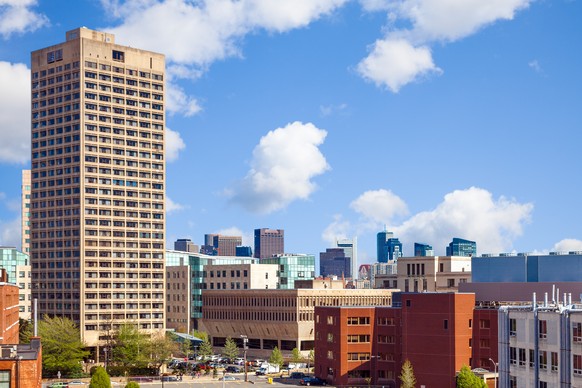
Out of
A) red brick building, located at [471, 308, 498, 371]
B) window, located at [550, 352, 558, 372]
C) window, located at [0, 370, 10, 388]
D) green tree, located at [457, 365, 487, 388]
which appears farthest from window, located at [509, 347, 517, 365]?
window, located at [0, 370, 10, 388]

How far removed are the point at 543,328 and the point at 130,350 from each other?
110366 mm

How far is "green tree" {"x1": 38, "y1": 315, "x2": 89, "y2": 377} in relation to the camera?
175750 mm

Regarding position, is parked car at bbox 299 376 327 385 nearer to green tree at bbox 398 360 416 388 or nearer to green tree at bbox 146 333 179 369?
green tree at bbox 398 360 416 388

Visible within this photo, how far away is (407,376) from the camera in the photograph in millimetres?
145375

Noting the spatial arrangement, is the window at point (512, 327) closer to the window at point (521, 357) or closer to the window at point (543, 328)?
the window at point (521, 357)

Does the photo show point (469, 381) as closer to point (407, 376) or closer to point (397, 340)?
point (407, 376)

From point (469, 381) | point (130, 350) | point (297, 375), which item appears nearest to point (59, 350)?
point (130, 350)

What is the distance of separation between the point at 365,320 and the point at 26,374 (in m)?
106

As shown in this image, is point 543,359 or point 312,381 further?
point 312,381

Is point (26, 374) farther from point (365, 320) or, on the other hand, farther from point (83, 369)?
point (83, 369)

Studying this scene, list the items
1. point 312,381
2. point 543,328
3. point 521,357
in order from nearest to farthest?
point 543,328
point 521,357
point 312,381

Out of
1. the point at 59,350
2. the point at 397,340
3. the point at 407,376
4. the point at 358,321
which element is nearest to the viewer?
the point at 407,376

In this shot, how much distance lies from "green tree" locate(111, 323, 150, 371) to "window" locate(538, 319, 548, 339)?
350 ft

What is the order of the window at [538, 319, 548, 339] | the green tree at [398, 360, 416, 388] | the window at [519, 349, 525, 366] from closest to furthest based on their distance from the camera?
1. the window at [538, 319, 548, 339]
2. the window at [519, 349, 525, 366]
3. the green tree at [398, 360, 416, 388]
